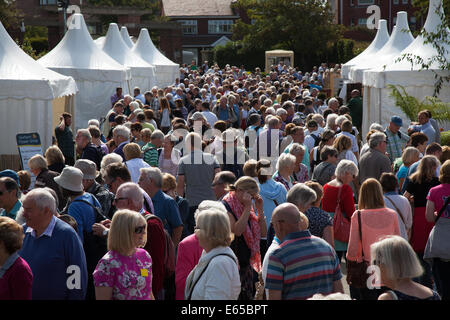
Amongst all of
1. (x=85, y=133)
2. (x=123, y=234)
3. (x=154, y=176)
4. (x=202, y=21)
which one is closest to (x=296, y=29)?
(x=202, y=21)

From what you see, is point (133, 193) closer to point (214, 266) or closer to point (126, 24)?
point (214, 266)

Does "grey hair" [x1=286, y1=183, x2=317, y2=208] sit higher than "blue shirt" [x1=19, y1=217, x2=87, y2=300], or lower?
higher

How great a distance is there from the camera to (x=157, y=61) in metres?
33.7

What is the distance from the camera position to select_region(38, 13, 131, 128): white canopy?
67.8 ft

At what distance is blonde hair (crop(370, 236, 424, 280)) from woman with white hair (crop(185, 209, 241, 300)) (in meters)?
1.03

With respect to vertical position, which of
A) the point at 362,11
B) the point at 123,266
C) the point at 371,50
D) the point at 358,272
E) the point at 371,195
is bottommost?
the point at 358,272

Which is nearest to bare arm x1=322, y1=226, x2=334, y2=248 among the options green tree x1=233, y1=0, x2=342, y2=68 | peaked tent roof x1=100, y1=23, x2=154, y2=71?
peaked tent roof x1=100, y1=23, x2=154, y2=71

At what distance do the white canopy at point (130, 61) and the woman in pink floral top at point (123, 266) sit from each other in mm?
23062

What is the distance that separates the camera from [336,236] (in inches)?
291

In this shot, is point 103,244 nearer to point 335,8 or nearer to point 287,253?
point 287,253

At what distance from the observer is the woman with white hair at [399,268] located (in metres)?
3.98

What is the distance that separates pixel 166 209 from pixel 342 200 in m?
1.96

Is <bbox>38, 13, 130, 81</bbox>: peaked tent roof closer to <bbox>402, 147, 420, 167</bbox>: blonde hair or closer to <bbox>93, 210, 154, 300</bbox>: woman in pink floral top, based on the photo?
<bbox>402, 147, 420, 167</bbox>: blonde hair

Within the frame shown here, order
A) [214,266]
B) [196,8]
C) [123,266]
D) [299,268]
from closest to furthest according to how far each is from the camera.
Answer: [214,266] < [123,266] < [299,268] < [196,8]
